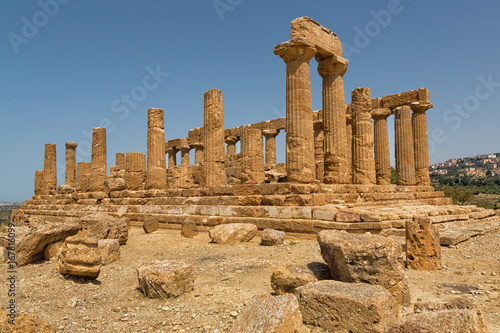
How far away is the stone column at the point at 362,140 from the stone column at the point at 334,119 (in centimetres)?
143

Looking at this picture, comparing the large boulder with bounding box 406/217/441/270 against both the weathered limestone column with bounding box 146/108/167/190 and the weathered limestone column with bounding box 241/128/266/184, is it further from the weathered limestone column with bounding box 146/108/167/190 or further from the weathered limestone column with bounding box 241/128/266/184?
the weathered limestone column with bounding box 146/108/167/190

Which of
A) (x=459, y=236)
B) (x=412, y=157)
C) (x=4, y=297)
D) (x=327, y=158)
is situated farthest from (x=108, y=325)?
(x=412, y=157)

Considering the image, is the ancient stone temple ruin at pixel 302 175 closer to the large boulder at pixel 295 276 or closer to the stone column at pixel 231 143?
the large boulder at pixel 295 276

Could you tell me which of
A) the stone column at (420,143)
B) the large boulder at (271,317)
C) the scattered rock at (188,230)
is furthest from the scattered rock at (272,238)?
the stone column at (420,143)

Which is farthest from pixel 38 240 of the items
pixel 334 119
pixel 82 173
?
pixel 82 173

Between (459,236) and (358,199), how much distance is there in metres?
3.36

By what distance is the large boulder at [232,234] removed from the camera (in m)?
8.02

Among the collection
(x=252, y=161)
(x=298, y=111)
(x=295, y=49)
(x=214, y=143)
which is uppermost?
(x=295, y=49)

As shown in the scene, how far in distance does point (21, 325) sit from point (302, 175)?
27.0 ft

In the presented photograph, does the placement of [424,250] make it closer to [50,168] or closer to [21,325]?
[21,325]

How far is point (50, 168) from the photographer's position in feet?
77.5

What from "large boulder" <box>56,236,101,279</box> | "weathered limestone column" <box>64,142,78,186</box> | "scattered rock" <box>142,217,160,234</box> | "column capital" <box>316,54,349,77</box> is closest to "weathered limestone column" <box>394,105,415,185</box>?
"column capital" <box>316,54,349,77</box>

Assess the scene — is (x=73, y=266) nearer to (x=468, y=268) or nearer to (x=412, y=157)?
(x=468, y=268)

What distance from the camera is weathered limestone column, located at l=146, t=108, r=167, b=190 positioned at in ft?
49.7
